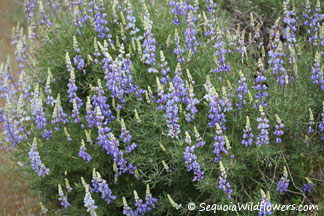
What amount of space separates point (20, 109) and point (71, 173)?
872mm

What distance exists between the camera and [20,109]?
408 cm

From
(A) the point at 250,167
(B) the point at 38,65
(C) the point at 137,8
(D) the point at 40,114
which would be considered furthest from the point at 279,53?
(B) the point at 38,65

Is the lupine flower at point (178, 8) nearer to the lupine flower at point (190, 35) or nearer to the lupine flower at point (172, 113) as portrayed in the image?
the lupine flower at point (190, 35)

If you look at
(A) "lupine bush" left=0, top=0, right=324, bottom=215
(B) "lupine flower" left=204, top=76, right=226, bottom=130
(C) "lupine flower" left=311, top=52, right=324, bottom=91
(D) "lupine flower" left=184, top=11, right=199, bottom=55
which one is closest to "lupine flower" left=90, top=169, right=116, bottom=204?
(A) "lupine bush" left=0, top=0, right=324, bottom=215

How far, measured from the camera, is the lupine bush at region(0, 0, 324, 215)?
11.4 feet

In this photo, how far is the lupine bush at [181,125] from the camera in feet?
11.4

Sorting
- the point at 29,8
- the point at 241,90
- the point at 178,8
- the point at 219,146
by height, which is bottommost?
the point at 219,146

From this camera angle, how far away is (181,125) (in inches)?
146

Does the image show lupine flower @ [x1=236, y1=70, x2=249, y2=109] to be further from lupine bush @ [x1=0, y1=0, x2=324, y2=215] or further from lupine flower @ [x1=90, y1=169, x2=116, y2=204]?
lupine flower @ [x1=90, y1=169, x2=116, y2=204]

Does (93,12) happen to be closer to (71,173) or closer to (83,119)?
(83,119)

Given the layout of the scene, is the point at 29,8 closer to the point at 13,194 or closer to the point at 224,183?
the point at 13,194

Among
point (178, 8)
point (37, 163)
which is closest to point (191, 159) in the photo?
point (37, 163)

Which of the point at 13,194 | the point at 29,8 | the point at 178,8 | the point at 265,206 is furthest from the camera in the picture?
the point at 13,194

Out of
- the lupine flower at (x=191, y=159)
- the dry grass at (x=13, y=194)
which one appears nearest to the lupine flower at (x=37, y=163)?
the dry grass at (x=13, y=194)
